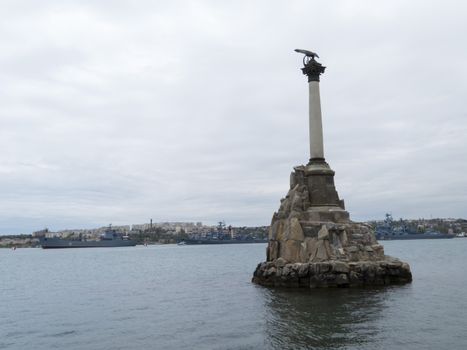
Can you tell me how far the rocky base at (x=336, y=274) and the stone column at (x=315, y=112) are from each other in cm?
857

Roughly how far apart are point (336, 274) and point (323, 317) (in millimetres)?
9980

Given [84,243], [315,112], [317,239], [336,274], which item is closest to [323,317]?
[336,274]

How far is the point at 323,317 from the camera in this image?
2170 cm

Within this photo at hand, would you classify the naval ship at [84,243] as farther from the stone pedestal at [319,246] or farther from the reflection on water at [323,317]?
the reflection on water at [323,317]

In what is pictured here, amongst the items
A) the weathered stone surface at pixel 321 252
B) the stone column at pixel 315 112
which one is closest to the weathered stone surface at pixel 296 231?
the weathered stone surface at pixel 321 252

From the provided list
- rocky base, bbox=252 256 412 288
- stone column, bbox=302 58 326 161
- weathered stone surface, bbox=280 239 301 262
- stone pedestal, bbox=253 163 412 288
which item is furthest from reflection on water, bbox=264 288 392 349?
stone column, bbox=302 58 326 161

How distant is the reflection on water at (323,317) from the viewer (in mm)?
17609

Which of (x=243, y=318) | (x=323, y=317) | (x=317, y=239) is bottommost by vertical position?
(x=243, y=318)

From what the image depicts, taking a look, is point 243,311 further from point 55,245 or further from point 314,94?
point 55,245

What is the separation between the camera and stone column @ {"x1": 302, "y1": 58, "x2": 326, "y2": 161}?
36.7m

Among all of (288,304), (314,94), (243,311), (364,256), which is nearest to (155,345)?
(243,311)

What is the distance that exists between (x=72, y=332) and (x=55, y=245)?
173 metres

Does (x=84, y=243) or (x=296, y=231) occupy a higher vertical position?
(x=296, y=231)

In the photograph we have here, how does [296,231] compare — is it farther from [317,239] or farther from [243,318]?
[243,318]
